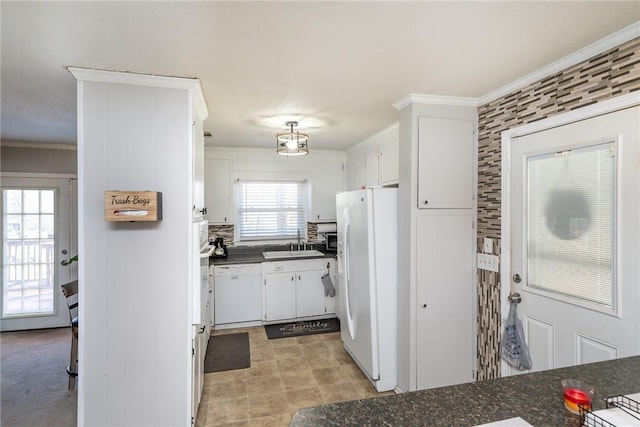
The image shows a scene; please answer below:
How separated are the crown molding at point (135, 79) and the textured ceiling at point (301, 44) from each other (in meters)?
0.06

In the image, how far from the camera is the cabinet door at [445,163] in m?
2.40

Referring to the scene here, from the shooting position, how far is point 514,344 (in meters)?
2.10

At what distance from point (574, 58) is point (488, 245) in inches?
50.2

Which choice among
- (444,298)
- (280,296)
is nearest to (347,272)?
(444,298)

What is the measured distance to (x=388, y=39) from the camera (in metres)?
1.55

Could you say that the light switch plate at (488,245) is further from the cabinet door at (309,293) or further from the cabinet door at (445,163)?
the cabinet door at (309,293)

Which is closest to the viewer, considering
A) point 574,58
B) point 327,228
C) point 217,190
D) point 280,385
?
point 574,58

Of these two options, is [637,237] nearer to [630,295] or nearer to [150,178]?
[630,295]

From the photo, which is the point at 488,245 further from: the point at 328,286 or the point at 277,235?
the point at 277,235

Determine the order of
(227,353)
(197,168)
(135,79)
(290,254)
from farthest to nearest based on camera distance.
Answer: (290,254) < (227,353) < (197,168) < (135,79)

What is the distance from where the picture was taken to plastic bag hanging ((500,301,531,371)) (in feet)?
6.75

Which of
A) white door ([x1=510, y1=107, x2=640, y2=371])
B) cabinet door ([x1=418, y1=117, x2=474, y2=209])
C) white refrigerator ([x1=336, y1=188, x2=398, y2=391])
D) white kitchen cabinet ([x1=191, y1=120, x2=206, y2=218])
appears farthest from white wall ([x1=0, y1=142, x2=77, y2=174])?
white door ([x1=510, y1=107, x2=640, y2=371])

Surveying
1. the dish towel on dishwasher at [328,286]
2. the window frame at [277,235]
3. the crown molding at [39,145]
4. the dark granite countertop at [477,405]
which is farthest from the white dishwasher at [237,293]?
the dark granite countertop at [477,405]

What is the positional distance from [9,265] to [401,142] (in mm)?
4752
